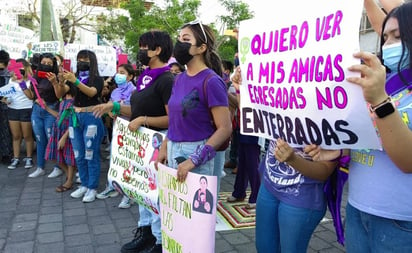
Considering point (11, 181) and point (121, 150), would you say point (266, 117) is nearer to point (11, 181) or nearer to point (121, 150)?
point (121, 150)

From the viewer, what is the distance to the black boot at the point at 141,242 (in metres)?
3.27

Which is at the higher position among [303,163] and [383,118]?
[383,118]

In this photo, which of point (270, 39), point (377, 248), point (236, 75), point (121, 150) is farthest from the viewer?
point (121, 150)

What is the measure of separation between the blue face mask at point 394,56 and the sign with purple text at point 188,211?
1.09m

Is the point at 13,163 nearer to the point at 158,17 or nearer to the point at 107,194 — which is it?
the point at 107,194

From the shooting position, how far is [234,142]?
6320 millimetres

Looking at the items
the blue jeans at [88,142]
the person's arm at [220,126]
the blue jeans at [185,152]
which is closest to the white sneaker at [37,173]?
the blue jeans at [88,142]

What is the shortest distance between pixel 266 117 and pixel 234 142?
14.9 ft

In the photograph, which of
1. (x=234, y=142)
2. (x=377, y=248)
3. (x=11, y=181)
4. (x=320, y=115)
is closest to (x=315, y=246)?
(x=377, y=248)

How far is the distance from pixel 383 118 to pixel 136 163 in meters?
2.24

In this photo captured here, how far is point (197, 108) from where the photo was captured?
2377 millimetres

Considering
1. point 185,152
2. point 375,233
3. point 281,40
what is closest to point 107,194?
point 185,152

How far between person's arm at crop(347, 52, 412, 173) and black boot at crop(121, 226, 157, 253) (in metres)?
2.50

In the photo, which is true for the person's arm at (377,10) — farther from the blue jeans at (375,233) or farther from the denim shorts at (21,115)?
the denim shorts at (21,115)
